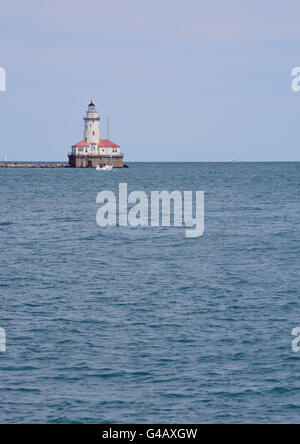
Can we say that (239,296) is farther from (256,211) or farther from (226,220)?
(256,211)

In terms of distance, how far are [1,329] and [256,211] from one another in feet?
192

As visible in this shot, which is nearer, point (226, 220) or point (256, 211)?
point (226, 220)

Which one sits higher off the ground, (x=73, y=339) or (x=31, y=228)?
(x=31, y=228)

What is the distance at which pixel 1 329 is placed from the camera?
27766mm

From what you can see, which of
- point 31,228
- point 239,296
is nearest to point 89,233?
point 31,228

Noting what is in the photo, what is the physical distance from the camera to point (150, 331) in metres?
27.7

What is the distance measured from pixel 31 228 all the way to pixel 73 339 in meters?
39.9

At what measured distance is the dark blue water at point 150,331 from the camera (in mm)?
20875

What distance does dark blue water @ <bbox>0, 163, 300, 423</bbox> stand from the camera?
20.9 meters
